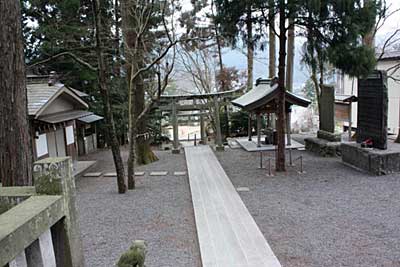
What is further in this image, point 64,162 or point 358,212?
point 358,212

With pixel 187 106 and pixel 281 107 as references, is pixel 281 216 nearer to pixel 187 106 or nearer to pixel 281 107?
pixel 281 107

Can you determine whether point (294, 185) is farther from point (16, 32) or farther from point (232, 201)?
point (16, 32)

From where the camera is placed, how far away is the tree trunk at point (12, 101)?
3541 millimetres

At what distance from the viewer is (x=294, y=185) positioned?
8875 millimetres

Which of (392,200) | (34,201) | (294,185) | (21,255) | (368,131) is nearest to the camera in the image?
(21,255)

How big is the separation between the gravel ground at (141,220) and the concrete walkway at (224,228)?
19 centimetres

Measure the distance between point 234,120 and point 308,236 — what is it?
15.0 meters

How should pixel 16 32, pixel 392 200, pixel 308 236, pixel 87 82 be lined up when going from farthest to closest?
pixel 87 82, pixel 392 200, pixel 308 236, pixel 16 32

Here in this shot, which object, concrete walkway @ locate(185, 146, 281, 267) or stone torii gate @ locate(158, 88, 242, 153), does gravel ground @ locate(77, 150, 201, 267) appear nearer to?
concrete walkway @ locate(185, 146, 281, 267)

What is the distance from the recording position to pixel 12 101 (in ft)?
11.7

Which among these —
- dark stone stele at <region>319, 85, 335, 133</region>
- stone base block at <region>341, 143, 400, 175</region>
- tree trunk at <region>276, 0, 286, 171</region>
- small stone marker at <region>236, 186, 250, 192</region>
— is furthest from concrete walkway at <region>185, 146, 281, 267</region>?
dark stone stele at <region>319, 85, 335, 133</region>

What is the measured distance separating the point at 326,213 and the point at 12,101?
5347 millimetres

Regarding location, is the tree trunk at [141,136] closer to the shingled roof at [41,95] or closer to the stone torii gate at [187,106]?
the stone torii gate at [187,106]

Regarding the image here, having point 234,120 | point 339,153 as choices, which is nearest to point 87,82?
point 234,120
